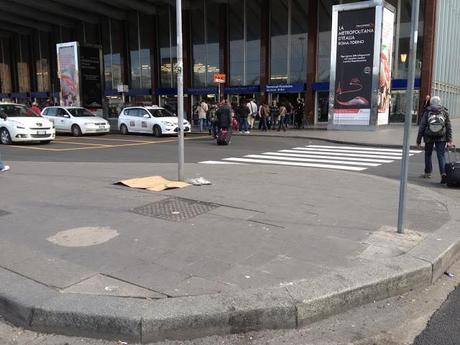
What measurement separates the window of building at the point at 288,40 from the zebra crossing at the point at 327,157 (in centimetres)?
1561

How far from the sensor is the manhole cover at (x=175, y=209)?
6.19m

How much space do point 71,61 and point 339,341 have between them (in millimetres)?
31163

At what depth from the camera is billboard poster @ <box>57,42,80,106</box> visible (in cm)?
3077

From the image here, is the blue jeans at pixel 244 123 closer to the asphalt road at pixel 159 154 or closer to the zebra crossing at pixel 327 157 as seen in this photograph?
the asphalt road at pixel 159 154

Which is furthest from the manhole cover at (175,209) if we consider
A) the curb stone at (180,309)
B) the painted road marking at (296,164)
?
the painted road marking at (296,164)

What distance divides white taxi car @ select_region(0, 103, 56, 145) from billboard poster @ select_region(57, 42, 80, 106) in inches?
500

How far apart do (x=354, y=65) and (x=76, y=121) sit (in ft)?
47.2

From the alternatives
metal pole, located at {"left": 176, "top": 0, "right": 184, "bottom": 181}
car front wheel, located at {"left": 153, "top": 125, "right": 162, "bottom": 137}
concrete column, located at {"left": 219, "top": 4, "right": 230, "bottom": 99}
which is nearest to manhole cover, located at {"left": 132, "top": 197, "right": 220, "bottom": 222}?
metal pole, located at {"left": 176, "top": 0, "right": 184, "bottom": 181}

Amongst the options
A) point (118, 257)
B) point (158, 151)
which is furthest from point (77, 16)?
point (118, 257)

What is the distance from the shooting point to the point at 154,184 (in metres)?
8.34

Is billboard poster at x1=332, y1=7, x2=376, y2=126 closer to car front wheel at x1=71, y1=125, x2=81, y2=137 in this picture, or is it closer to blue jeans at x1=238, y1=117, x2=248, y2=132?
blue jeans at x1=238, y1=117, x2=248, y2=132

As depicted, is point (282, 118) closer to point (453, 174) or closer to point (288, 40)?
point (288, 40)

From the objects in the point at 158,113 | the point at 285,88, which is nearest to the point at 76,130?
the point at 158,113

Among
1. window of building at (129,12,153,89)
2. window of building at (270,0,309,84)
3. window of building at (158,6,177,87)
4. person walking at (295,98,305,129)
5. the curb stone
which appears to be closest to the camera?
the curb stone
